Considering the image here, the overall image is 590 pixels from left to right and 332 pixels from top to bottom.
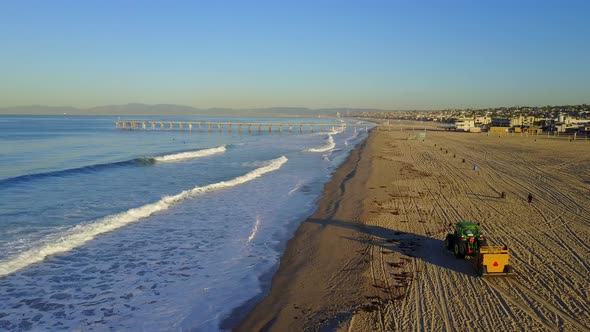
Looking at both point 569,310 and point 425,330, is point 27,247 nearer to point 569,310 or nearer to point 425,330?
point 425,330

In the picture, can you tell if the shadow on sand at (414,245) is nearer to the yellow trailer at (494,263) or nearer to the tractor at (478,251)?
the tractor at (478,251)

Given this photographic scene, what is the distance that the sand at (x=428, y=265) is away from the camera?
7.96m

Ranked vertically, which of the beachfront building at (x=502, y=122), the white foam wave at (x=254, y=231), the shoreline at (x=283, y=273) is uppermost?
the beachfront building at (x=502, y=122)

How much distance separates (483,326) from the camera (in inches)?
299

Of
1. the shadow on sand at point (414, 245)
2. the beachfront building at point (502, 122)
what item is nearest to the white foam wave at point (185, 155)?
the shadow on sand at point (414, 245)

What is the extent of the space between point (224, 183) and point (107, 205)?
7.08m

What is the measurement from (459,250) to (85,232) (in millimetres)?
11253

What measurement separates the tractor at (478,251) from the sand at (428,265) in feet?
0.70

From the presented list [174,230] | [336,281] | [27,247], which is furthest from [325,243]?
[27,247]

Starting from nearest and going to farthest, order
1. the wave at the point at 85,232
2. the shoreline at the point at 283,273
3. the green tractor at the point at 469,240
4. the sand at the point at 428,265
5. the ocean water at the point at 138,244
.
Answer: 1. the sand at the point at 428,265
2. the shoreline at the point at 283,273
3. the ocean water at the point at 138,244
4. the green tractor at the point at 469,240
5. the wave at the point at 85,232

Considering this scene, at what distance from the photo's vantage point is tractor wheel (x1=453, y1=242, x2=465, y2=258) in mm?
10800

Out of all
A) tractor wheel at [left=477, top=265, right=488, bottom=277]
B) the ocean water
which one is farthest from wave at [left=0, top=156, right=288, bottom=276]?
tractor wheel at [left=477, top=265, right=488, bottom=277]

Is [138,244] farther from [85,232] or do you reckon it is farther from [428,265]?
[428,265]

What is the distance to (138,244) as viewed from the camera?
13195mm
